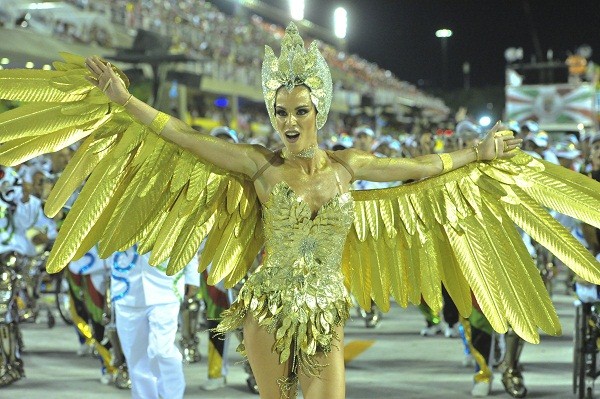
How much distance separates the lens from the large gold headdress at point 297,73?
4.51m

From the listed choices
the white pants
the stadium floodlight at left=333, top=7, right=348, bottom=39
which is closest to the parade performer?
the white pants

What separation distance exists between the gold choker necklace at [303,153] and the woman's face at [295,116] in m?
0.03

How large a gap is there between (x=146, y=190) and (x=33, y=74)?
74 cm

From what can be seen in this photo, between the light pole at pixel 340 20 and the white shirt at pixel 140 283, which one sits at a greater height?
the light pole at pixel 340 20

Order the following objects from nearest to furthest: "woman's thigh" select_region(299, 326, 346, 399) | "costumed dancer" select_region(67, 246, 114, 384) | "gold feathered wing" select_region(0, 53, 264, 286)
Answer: "woman's thigh" select_region(299, 326, 346, 399), "gold feathered wing" select_region(0, 53, 264, 286), "costumed dancer" select_region(67, 246, 114, 384)

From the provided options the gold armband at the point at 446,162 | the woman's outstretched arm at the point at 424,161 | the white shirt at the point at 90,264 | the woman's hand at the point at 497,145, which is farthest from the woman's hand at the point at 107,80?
the white shirt at the point at 90,264

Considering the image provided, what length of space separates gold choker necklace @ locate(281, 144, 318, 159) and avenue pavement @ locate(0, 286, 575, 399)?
3.87 m

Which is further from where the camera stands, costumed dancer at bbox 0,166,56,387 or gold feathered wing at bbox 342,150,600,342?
costumed dancer at bbox 0,166,56,387

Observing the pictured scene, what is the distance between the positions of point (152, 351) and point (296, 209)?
8.70ft

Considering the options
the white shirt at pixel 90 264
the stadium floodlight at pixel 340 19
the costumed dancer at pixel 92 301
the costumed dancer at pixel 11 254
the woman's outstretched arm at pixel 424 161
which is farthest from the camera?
the stadium floodlight at pixel 340 19

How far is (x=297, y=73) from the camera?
4.50 meters

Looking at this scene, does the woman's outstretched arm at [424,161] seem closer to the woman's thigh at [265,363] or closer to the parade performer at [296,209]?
the parade performer at [296,209]

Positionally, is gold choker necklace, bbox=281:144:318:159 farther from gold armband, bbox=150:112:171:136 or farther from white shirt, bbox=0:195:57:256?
white shirt, bbox=0:195:57:256

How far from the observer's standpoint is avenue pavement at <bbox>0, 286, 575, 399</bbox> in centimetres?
820
